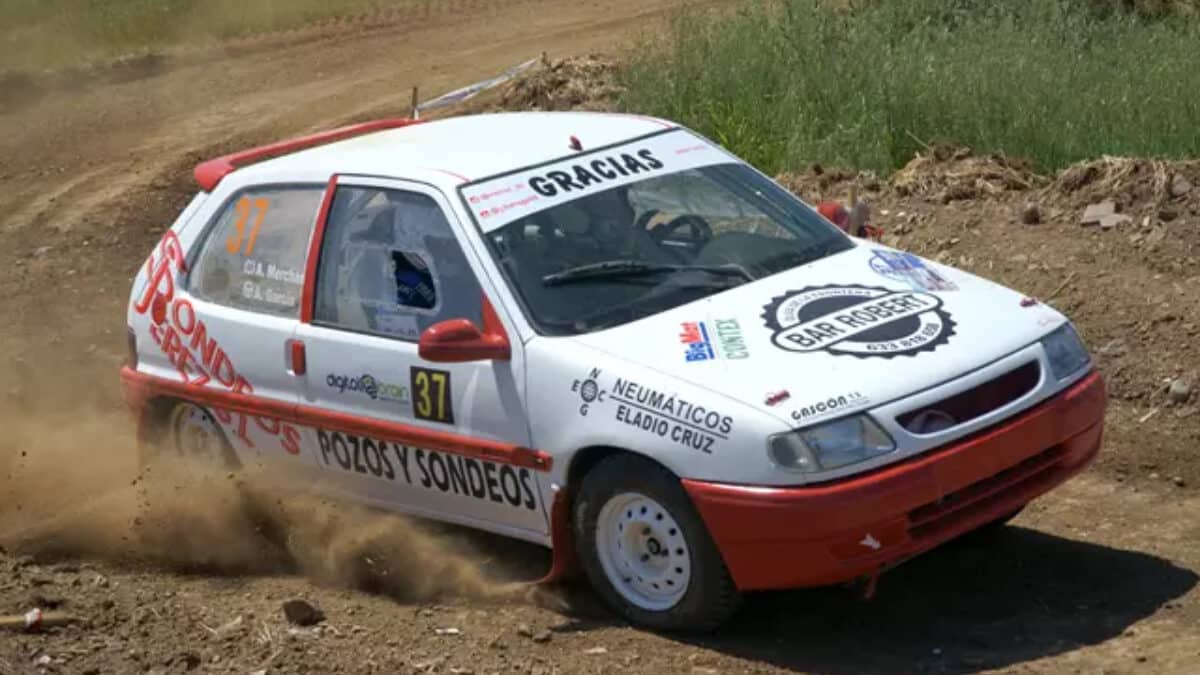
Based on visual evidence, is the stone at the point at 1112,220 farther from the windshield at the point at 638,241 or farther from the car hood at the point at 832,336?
the car hood at the point at 832,336

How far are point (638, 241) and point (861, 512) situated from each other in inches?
63.0

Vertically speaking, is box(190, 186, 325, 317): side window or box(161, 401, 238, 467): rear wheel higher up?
box(190, 186, 325, 317): side window

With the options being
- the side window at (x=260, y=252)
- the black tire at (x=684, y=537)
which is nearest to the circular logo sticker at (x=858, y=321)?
the black tire at (x=684, y=537)

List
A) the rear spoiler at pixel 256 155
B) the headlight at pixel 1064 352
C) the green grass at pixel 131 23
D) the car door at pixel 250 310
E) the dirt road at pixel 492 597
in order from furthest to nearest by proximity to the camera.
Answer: the green grass at pixel 131 23 → the rear spoiler at pixel 256 155 → the car door at pixel 250 310 → the headlight at pixel 1064 352 → the dirt road at pixel 492 597

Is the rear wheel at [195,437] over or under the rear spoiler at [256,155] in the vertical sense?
under

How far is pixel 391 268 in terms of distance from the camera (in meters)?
7.55

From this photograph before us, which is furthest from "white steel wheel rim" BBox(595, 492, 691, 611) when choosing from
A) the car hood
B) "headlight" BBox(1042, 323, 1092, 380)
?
"headlight" BBox(1042, 323, 1092, 380)

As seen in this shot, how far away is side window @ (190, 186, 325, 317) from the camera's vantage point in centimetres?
793

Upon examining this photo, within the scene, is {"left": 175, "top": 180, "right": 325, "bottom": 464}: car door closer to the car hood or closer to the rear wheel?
the rear wheel

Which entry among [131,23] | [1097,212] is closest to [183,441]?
[1097,212]

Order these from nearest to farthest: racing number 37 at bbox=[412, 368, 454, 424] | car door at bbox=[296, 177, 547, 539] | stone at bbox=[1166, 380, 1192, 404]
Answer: car door at bbox=[296, 177, 547, 539] → racing number 37 at bbox=[412, 368, 454, 424] → stone at bbox=[1166, 380, 1192, 404]

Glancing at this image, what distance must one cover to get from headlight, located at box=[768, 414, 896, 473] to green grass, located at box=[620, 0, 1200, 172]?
17.4ft

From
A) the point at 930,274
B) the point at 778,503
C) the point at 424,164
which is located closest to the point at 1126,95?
the point at 930,274

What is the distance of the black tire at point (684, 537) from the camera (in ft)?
21.4
